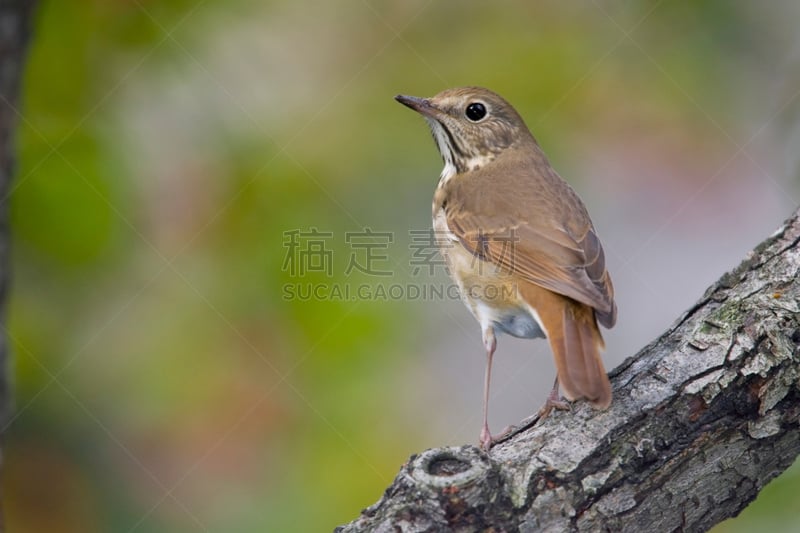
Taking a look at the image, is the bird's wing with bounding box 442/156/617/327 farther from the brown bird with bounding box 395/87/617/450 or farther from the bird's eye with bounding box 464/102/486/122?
the bird's eye with bounding box 464/102/486/122

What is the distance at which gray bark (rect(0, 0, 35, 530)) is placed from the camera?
4.01 metres

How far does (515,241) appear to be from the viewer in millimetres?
5062

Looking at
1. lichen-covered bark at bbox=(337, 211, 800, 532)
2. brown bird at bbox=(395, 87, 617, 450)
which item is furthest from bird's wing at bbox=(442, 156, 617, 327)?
lichen-covered bark at bbox=(337, 211, 800, 532)

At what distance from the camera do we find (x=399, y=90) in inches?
237

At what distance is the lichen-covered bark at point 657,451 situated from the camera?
3264 millimetres

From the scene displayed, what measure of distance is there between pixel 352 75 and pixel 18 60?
252 centimetres

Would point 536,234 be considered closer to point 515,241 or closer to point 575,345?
point 515,241

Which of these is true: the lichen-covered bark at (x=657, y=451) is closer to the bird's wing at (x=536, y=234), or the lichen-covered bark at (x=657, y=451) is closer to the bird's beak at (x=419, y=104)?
the bird's wing at (x=536, y=234)

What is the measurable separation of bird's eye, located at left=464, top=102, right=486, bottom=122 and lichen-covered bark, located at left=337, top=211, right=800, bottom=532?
2.40m

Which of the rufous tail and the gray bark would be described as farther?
the gray bark

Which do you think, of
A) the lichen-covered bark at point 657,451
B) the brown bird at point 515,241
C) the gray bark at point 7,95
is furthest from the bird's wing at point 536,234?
the gray bark at point 7,95

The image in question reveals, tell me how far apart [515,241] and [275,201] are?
4.79ft

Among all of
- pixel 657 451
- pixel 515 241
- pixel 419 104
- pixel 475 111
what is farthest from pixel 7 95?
pixel 657 451

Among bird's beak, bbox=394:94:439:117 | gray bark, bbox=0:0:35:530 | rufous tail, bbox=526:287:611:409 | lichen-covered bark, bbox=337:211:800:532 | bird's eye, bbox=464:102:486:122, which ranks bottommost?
lichen-covered bark, bbox=337:211:800:532
